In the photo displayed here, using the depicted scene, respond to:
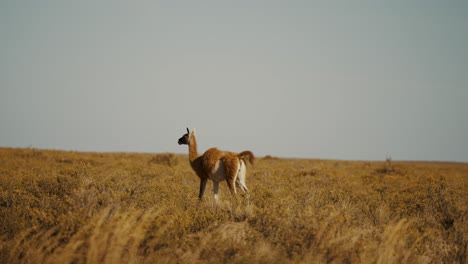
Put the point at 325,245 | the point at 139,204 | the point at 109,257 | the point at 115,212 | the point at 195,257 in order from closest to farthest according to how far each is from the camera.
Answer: the point at 109,257 < the point at 195,257 < the point at 325,245 < the point at 115,212 < the point at 139,204

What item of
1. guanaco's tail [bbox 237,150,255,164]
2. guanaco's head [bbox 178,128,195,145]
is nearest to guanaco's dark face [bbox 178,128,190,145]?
guanaco's head [bbox 178,128,195,145]

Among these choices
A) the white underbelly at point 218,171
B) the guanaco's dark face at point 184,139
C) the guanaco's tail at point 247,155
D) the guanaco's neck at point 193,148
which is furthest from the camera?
the guanaco's dark face at point 184,139

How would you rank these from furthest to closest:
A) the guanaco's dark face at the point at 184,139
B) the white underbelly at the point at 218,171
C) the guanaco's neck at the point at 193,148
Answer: the guanaco's dark face at the point at 184,139, the guanaco's neck at the point at 193,148, the white underbelly at the point at 218,171

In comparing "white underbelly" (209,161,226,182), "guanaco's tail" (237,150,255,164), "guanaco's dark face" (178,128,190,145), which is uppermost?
"guanaco's dark face" (178,128,190,145)

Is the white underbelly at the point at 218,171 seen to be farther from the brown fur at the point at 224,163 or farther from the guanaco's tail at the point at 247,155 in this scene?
the guanaco's tail at the point at 247,155

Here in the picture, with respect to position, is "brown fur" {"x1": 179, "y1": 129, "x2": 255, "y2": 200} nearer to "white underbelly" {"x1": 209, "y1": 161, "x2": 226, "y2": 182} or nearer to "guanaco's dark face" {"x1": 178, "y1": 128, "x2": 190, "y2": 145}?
"white underbelly" {"x1": 209, "y1": 161, "x2": 226, "y2": 182}

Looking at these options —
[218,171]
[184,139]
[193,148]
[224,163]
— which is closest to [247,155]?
[224,163]

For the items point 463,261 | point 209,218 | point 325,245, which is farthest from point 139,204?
point 463,261

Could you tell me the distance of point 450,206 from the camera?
8883mm

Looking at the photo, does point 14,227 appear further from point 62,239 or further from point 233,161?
point 233,161

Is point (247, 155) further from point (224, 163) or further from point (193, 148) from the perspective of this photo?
point (193, 148)

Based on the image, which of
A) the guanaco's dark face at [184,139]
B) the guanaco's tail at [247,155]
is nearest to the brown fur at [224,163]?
the guanaco's tail at [247,155]

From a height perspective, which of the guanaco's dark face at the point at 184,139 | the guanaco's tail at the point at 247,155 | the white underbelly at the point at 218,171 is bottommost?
the white underbelly at the point at 218,171

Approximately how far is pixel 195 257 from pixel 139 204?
9.57ft
